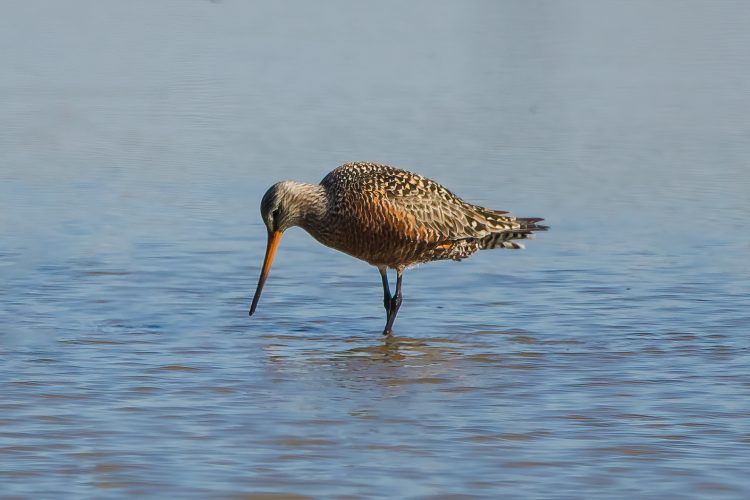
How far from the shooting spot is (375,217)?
9398 mm

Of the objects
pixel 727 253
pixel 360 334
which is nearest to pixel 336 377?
pixel 360 334

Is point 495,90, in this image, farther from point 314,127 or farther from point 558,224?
point 558,224

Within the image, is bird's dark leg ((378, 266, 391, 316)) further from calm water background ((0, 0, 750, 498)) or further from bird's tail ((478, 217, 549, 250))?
bird's tail ((478, 217, 549, 250))

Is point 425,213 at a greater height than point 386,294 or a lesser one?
greater

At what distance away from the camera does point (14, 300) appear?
31.2 ft

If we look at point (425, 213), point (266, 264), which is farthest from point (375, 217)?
point (266, 264)

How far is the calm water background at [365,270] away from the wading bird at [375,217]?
0.37 meters

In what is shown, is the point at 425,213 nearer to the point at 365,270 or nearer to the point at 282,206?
the point at 282,206

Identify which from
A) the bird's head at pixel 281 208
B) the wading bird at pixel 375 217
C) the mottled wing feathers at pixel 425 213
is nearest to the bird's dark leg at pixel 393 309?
the wading bird at pixel 375 217

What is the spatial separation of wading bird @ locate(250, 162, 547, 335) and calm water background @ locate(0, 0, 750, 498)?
1.22 feet

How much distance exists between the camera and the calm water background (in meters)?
6.48

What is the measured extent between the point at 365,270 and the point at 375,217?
5.09ft

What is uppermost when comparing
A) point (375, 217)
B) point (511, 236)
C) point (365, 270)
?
point (375, 217)

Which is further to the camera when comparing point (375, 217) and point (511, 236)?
point (511, 236)
